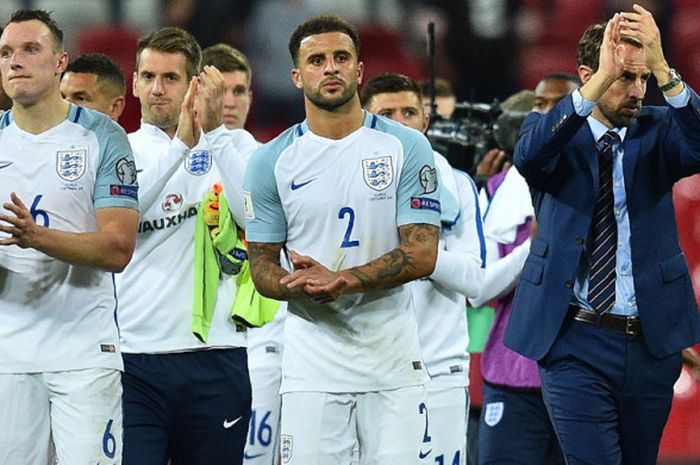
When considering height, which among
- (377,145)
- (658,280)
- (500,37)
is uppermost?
(500,37)

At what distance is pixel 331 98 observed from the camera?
19.4 feet

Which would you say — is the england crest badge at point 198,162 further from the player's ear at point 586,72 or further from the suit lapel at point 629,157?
the suit lapel at point 629,157

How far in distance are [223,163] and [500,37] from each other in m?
4.29

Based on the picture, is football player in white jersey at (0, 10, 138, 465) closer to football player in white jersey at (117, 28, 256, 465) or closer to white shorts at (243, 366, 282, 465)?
football player in white jersey at (117, 28, 256, 465)

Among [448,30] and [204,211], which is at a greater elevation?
[448,30]

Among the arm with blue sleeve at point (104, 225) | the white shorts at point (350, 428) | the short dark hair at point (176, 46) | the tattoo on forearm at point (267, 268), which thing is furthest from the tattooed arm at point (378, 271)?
→ the short dark hair at point (176, 46)

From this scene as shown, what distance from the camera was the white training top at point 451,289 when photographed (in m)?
6.77

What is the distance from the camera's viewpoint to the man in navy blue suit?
598cm

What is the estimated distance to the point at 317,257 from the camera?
583 centimetres

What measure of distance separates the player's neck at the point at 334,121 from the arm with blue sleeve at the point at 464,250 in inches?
36.7

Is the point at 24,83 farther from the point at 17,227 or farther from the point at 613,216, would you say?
the point at 613,216

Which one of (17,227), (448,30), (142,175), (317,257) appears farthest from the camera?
(448,30)

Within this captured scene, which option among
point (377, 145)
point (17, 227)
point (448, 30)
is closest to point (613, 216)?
point (377, 145)

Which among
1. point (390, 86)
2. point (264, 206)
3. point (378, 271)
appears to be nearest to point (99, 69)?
point (390, 86)
